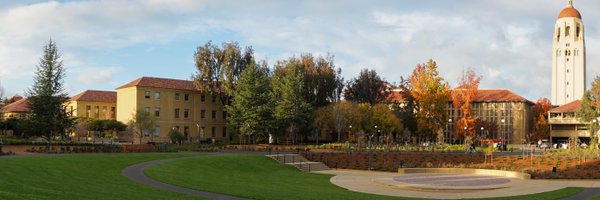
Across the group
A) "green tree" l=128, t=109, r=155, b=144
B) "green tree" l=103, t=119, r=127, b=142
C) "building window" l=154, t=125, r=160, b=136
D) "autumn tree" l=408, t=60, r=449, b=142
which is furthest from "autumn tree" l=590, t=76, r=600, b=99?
"green tree" l=103, t=119, r=127, b=142

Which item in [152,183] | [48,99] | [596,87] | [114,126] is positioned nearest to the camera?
[152,183]

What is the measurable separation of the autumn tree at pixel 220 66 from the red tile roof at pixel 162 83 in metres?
5.04

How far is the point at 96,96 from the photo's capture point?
3585 inches

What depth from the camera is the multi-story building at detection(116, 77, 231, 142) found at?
7769 centimetres

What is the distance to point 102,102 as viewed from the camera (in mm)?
90312

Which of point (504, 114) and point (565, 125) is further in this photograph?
point (504, 114)

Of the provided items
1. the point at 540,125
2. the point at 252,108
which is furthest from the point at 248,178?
the point at 540,125

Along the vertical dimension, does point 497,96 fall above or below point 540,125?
above

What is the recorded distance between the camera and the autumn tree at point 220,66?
2995 inches

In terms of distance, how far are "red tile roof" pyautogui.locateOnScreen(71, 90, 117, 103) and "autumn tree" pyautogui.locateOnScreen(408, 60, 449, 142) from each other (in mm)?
47163

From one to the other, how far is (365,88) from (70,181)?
6311 centimetres

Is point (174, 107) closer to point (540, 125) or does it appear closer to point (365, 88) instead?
point (365, 88)

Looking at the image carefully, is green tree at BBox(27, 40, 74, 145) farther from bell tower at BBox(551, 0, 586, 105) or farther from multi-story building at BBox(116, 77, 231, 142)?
bell tower at BBox(551, 0, 586, 105)

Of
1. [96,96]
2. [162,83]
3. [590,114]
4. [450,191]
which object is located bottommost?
[450,191]
